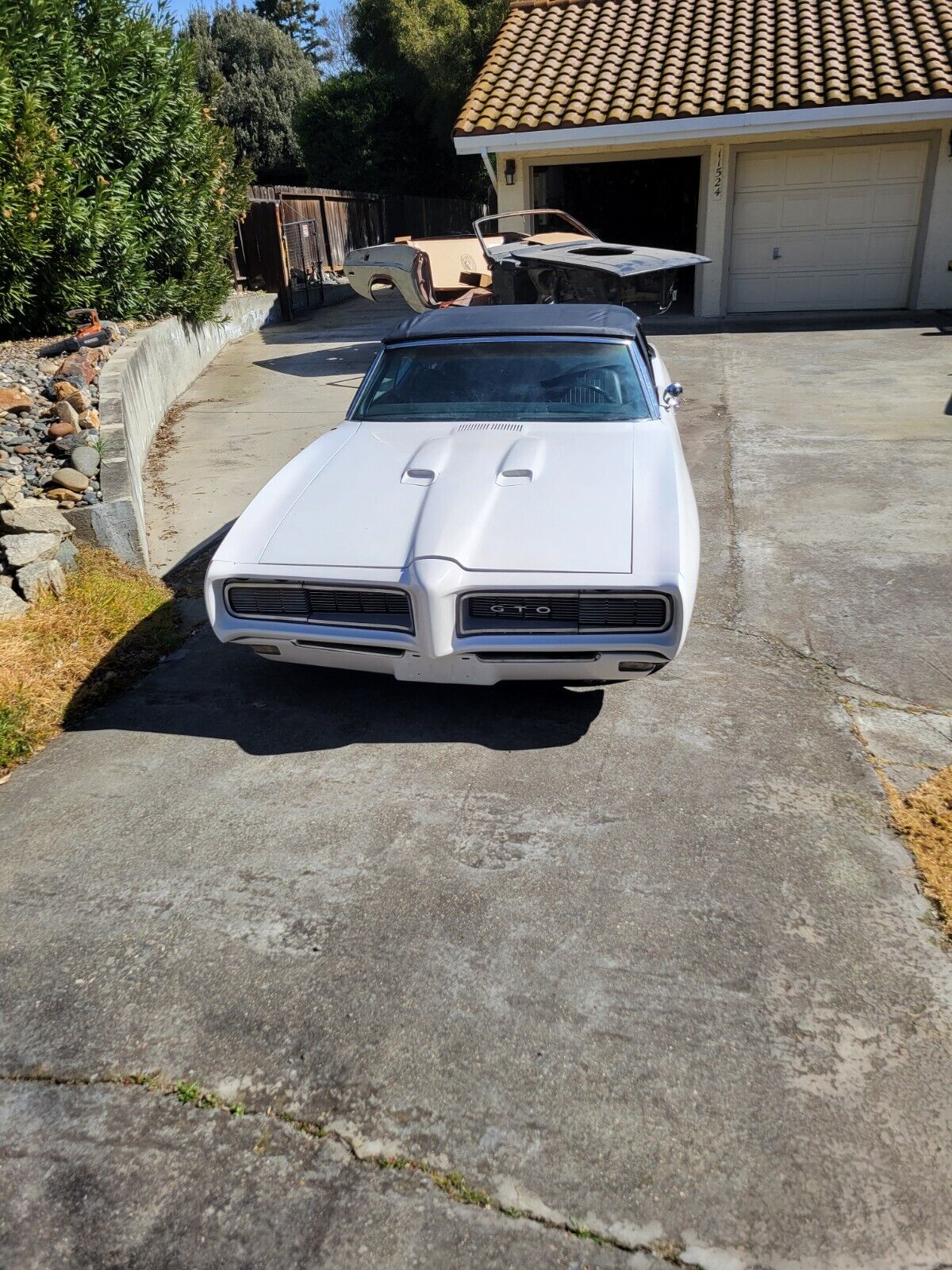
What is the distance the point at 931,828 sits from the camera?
341 centimetres

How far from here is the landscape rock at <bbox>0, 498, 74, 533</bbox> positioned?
546 centimetres

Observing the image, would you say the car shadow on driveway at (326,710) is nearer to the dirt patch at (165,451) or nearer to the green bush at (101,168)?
the dirt patch at (165,451)

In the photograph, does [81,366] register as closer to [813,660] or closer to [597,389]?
[597,389]

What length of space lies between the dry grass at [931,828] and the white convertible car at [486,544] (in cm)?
103

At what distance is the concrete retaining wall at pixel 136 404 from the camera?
590 centimetres

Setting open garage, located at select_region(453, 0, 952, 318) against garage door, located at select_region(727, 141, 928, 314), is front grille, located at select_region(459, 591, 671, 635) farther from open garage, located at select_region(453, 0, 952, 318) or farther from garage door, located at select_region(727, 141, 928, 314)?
garage door, located at select_region(727, 141, 928, 314)

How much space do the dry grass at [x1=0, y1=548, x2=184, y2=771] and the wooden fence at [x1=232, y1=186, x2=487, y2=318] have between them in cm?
1264

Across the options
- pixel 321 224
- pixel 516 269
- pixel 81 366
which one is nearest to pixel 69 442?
pixel 81 366

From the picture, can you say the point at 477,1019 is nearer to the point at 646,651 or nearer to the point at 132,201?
the point at 646,651

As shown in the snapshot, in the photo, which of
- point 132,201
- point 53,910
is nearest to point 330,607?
point 53,910

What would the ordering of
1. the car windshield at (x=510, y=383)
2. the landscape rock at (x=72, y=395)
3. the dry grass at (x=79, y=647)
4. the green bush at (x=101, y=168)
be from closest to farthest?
1. the dry grass at (x=79, y=647)
2. the car windshield at (x=510, y=383)
3. the landscape rock at (x=72, y=395)
4. the green bush at (x=101, y=168)

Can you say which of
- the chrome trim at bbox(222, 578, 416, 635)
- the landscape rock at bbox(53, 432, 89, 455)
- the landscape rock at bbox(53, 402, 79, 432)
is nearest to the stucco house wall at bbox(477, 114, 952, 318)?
the landscape rock at bbox(53, 402, 79, 432)

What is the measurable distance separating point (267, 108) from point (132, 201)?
24793 mm

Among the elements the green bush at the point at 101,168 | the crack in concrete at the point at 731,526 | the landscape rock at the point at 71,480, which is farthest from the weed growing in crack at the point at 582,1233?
the green bush at the point at 101,168
